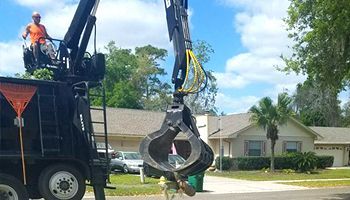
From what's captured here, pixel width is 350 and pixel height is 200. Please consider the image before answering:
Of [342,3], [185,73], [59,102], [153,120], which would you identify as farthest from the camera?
[153,120]

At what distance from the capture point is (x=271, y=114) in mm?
39125

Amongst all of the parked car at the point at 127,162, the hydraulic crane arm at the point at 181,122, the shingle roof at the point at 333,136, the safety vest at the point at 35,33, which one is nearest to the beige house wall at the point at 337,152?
the shingle roof at the point at 333,136

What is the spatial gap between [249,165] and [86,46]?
97.5 ft

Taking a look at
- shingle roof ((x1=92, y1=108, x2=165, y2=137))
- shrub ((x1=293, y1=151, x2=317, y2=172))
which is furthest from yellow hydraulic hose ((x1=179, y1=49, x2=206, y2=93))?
shrub ((x1=293, y1=151, x2=317, y2=172))

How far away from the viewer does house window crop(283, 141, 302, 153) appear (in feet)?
150

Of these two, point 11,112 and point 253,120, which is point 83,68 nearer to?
point 11,112

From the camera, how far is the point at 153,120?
44344 mm

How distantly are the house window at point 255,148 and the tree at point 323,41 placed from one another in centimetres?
2147

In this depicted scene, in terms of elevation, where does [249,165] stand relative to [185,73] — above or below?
below

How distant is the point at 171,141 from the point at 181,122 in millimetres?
367

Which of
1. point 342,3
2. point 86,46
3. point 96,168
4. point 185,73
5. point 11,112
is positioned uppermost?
point 342,3

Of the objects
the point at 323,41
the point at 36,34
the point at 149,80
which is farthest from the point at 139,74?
the point at 36,34

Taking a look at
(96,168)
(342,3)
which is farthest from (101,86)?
(342,3)

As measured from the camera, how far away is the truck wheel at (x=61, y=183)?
1027 cm
